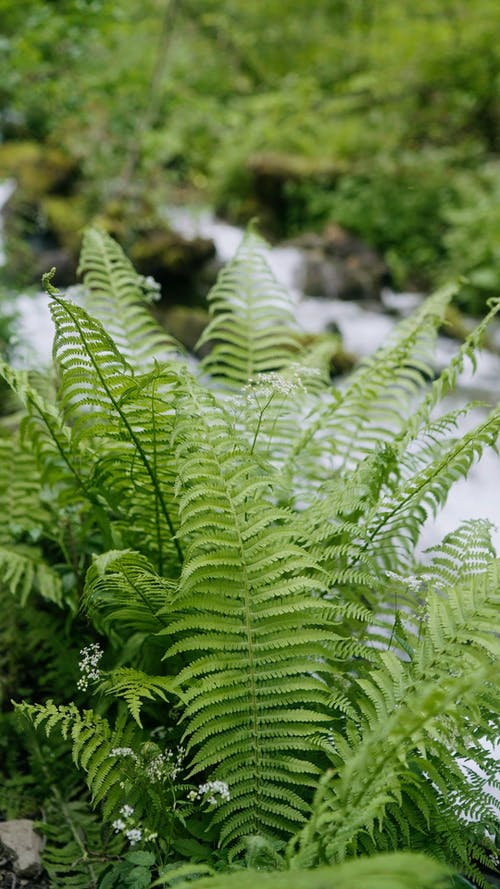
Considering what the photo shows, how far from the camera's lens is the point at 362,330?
7.24 meters

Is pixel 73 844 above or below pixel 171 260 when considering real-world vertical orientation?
below

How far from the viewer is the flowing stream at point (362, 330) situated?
14.6 feet

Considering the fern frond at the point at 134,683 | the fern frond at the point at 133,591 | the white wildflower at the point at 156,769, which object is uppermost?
the fern frond at the point at 133,591

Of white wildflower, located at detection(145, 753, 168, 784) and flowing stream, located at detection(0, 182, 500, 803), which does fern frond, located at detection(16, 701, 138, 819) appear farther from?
flowing stream, located at detection(0, 182, 500, 803)

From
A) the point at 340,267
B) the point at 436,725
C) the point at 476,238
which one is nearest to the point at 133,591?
the point at 436,725

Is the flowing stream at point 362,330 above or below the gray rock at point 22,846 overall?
above

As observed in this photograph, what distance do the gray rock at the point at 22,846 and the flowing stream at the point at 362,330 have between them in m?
A: 1.99

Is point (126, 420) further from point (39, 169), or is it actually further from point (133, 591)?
point (39, 169)

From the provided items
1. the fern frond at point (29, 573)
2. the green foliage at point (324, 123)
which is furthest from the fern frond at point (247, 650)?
the green foliage at point (324, 123)

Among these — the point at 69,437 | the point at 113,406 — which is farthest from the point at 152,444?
the point at 69,437

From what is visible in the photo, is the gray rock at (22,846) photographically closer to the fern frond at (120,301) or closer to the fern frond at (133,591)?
the fern frond at (133,591)

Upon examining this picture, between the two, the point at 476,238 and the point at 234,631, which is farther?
the point at 476,238

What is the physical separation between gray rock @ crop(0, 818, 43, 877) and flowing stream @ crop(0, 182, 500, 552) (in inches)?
78.5

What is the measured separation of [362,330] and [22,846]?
6.18m
